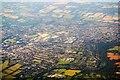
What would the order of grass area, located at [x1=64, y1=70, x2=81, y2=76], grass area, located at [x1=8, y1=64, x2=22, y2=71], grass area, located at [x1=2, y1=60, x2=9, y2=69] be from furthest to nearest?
grass area, located at [x1=2, y1=60, x2=9, y2=69], grass area, located at [x1=8, y1=64, x2=22, y2=71], grass area, located at [x1=64, y1=70, x2=81, y2=76]

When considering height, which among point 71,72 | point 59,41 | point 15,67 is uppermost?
point 59,41

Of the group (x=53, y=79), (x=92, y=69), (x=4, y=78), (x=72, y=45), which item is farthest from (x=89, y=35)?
(x=4, y=78)

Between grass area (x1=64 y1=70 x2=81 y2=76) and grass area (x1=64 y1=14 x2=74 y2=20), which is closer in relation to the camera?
grass area (x1=64 y1=70 x2=81 y2=76)

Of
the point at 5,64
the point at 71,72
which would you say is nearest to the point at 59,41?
the point at 71,72

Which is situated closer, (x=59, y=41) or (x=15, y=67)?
(x=15, y=67)

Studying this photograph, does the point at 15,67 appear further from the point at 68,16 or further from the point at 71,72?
the point at 68,16

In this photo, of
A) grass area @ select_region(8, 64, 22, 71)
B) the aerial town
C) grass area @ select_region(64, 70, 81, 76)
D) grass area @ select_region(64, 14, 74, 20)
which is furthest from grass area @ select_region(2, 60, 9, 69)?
grass area @ select_region(64, 14, 74, 20)

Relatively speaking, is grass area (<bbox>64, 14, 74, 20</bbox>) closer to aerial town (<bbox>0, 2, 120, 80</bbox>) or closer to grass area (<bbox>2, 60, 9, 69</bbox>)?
aerial town (<bbox>0, 2, 120, 80</bbox>)

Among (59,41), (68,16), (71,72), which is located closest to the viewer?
(71,72)

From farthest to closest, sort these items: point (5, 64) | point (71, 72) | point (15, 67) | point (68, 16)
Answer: point (68, 16)
point (5, 64)
point (15, 67)
point (71, 72)
